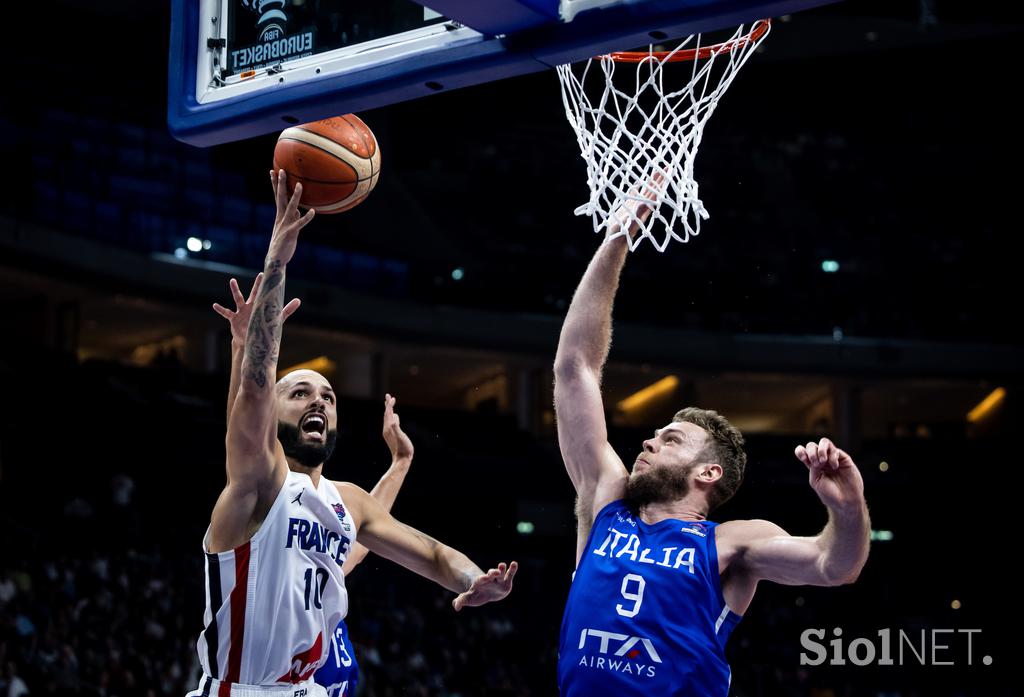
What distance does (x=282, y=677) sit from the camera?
3.93 m

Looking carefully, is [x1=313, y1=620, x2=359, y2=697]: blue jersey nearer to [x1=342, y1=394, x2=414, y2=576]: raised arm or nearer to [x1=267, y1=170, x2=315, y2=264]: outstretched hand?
[x1=342, y1=394, x2=414, y2=576]: raised arm

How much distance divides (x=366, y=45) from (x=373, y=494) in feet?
6.29

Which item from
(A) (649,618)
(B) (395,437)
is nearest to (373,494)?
(B) (395,437)

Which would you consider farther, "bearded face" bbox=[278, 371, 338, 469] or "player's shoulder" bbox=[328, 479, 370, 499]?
"player's shoulder" bbox=[328, 479, 370, 499]

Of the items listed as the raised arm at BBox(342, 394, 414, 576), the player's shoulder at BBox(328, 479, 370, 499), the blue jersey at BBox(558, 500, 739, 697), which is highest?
the raised arm at BBox(342, 394, 414, 576)

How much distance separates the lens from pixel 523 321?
67.7 feet

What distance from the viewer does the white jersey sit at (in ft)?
12.8

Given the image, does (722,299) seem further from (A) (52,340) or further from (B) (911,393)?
(A) (52,340)

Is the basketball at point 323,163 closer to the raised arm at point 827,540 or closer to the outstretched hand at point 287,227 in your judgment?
the outstretched hand at point 287,227

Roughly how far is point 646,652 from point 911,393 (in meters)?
21.9

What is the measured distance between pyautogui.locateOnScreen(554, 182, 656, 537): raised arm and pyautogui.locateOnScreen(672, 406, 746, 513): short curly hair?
264 millimetres

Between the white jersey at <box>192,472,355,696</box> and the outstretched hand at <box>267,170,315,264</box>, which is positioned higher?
the outstretched hand at <box>267,170,315,264</box>

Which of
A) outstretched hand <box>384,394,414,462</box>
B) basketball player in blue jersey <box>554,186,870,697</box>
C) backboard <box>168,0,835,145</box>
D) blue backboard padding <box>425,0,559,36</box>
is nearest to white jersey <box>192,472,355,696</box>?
basketball player in blue jersey <box>554,186,870,697</box>

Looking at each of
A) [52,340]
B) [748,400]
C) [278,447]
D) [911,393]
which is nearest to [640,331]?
[748,400]
